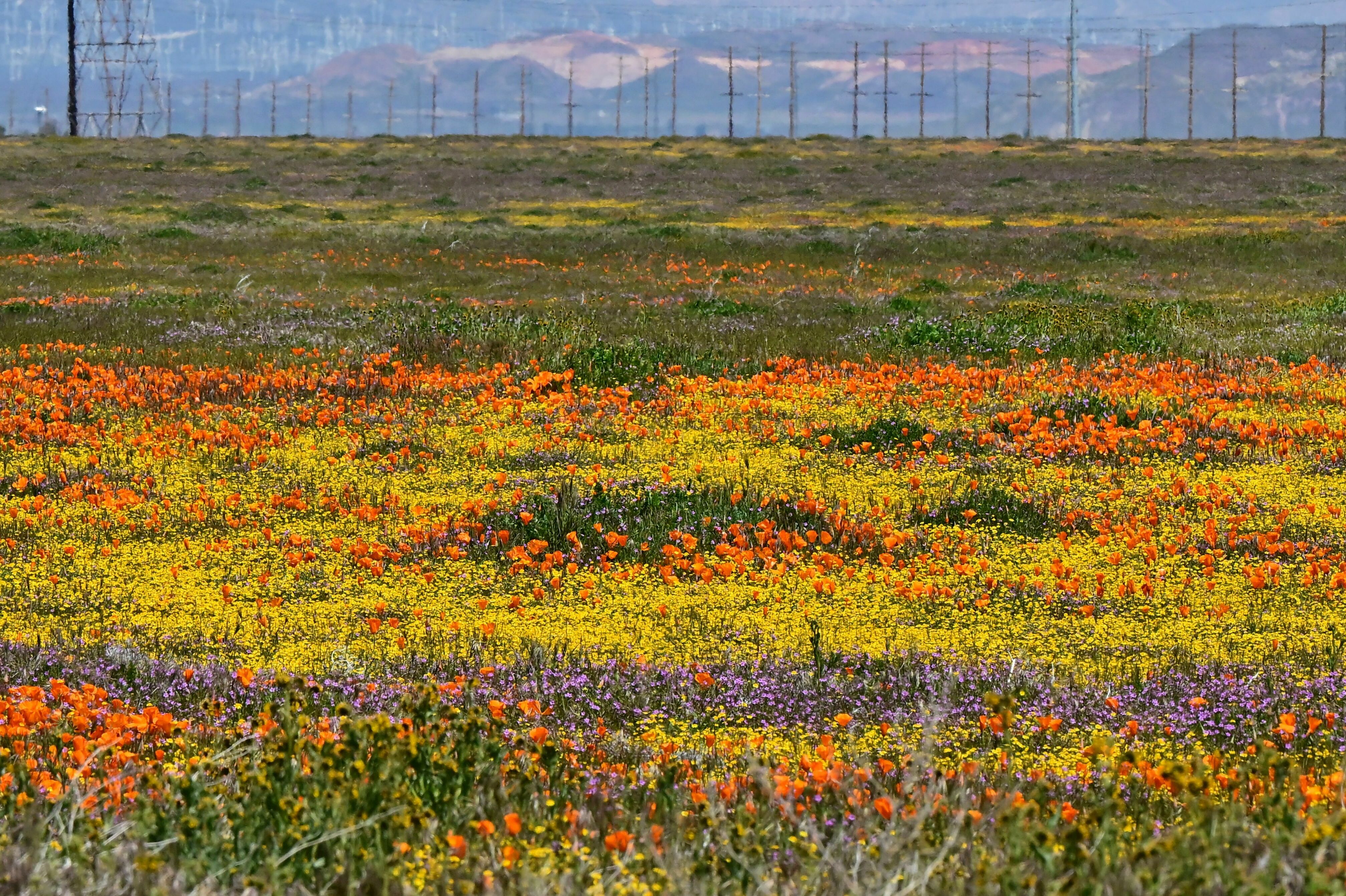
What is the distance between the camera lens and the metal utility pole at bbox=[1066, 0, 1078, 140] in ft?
329

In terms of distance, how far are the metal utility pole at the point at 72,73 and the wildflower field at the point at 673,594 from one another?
241ft

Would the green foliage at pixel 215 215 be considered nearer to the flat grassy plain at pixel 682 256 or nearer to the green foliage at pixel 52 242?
the flat grassy plain at pixel 682 256

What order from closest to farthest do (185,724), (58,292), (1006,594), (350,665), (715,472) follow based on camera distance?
(185,724)
(350,665)
(1006,594)
(715,472)
(58,292)

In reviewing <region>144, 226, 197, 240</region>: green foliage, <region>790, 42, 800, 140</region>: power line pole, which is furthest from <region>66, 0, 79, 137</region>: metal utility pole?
<region>144, 226, 197, 240</region>: green foliage

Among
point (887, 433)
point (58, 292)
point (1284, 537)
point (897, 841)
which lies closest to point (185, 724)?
point (897, 841)

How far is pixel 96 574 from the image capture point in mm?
7914

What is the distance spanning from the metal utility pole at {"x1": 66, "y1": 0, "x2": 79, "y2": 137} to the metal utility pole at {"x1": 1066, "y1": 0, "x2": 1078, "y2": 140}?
225 feet

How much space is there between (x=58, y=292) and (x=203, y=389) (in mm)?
11844

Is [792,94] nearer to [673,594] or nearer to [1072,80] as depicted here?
[1072,80]

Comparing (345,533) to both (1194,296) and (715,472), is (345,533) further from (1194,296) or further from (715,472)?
(1194,296)

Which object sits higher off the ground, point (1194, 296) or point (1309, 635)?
point (1194, 296)

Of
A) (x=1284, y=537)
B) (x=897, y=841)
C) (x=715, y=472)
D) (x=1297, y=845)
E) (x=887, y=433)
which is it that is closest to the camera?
(x=1297, y=845)

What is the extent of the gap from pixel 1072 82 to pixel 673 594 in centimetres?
10944

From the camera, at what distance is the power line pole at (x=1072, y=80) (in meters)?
100
